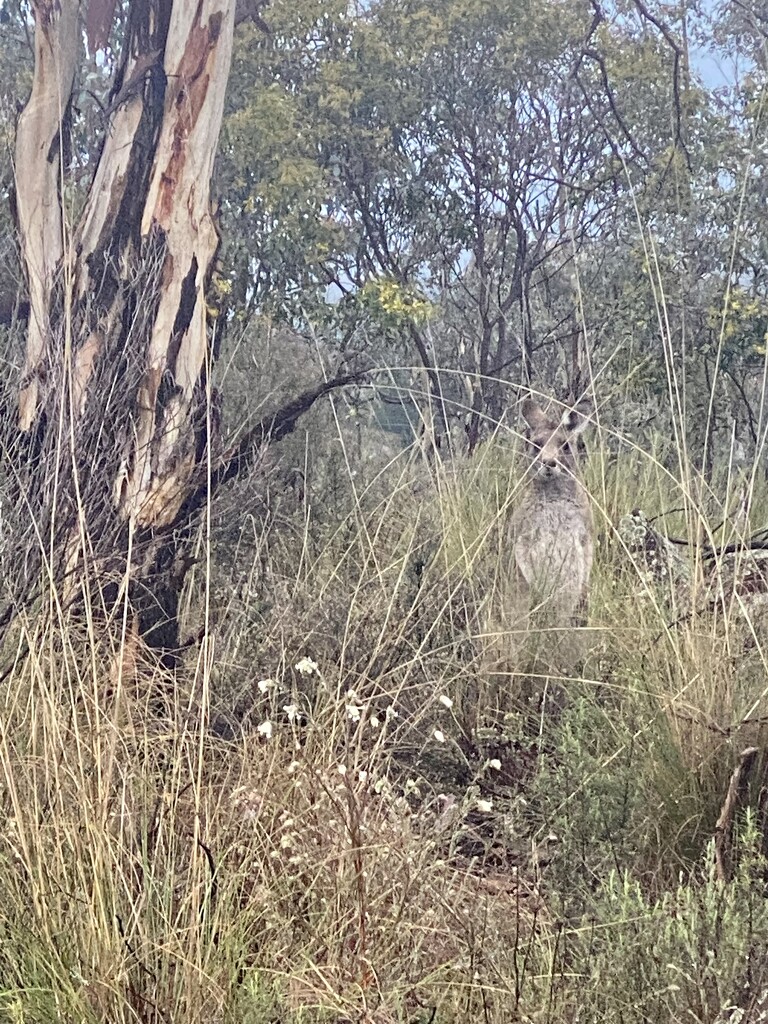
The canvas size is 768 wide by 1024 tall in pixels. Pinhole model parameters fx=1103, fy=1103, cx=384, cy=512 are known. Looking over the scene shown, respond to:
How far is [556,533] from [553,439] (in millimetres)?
371

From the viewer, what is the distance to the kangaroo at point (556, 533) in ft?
12.3

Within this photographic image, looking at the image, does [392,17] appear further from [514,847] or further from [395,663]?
[514,847]

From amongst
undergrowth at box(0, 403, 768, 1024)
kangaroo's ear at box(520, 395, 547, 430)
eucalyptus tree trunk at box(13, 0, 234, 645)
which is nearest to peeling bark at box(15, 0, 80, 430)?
eucalyptus tree trunk at box(13, 0, 234, 645)

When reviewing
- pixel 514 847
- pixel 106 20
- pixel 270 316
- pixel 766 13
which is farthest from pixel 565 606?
pixel 766 13

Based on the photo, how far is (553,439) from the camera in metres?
4.03

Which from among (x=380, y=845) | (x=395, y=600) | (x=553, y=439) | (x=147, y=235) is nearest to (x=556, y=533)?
(x=553, y=439)

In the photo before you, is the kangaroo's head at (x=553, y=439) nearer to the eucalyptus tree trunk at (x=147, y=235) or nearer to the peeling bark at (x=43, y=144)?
the eucalyptus tree trunk at (x=147, y=235)

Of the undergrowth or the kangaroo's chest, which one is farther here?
the kangaroo's chest

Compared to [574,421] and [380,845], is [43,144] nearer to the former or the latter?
[574,421]

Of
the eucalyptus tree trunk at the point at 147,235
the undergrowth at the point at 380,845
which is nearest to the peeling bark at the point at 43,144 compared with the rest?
the eucalyptus tree trunk at the point at 147,235

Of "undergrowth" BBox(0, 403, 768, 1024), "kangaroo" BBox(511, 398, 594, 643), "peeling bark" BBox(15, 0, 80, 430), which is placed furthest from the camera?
"peeling bark" BBox(15, 0, 80, 430)

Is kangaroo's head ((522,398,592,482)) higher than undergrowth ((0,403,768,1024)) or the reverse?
higher

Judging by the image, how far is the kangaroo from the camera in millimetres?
3750

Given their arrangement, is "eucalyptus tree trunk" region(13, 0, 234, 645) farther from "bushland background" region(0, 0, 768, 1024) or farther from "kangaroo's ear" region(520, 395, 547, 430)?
"kangaroo's ear" region(520, 395, 547, 430)
